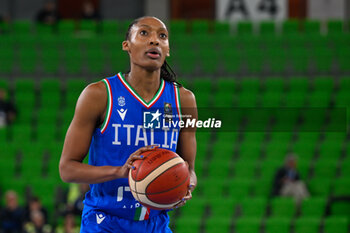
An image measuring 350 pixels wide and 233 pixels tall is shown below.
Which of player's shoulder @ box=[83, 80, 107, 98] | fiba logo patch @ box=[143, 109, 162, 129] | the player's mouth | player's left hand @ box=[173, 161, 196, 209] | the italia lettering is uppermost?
the player's mouth

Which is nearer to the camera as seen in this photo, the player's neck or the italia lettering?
the italia lettering

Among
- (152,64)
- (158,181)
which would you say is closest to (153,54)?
(152,64)

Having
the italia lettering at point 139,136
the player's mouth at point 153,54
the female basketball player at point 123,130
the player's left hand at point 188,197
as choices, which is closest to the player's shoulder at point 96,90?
the female basketball player at point 123,130

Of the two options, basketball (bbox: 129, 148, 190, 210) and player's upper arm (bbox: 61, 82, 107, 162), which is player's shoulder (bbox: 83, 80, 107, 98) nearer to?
player's upper arm (bbox: 61, 82, 107, 162)

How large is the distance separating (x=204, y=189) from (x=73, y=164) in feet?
22.6

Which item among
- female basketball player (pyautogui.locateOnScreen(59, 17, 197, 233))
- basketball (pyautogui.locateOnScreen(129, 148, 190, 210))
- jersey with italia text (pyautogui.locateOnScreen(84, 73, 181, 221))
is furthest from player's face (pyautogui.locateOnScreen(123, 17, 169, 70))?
basketball (pyautogui.locateOnScreen(129, 148, 190, 210))

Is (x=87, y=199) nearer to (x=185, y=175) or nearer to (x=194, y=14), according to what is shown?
(x=185, y=175)

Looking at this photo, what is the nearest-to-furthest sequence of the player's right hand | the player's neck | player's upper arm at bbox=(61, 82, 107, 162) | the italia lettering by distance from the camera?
the player's right hand → player's upper arm at bbox=(61, 82, 107, 162) → the italia lettering → the player's neck

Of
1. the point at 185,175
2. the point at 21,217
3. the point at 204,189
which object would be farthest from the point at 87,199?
the point at 204,189

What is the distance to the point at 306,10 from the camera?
53.5 ft

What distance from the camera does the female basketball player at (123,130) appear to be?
3.04 metres

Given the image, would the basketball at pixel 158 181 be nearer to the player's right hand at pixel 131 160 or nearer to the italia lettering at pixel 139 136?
the player's right hand at pixel 131 160

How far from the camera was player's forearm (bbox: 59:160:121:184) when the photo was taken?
9.58 ft

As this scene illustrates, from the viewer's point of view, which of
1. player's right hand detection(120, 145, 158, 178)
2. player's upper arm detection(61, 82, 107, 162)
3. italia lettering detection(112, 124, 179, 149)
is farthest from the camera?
italia lettering detection(112, 124, 179, 149)
